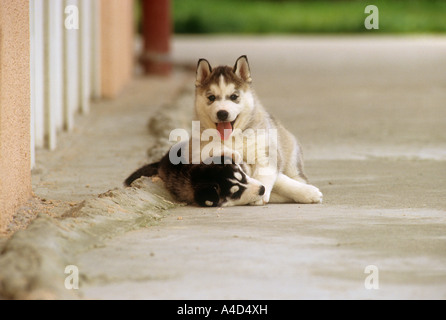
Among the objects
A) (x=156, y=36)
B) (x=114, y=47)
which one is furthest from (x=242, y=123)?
(x=156, y=36)

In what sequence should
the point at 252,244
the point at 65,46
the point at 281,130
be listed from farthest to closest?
the point at 65,46 → the point at 281,130 → the point at 252,244

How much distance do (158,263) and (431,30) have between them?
99.8 feet

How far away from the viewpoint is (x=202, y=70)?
636 centimetres

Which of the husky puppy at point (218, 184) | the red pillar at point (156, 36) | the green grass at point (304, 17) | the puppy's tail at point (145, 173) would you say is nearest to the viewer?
the husky puppy at point (218, 184)

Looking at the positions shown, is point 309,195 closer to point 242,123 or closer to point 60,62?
point 242,123

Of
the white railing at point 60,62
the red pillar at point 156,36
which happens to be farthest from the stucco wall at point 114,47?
the red pillar at point 156,36

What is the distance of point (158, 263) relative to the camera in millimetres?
4668

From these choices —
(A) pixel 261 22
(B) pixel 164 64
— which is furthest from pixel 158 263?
(A) pixel 261 22

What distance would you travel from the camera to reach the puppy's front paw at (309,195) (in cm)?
633

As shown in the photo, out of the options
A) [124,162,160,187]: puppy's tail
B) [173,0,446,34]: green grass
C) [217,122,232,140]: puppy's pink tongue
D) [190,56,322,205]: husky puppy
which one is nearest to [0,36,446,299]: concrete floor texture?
[190,56,322,205]: husky puppy

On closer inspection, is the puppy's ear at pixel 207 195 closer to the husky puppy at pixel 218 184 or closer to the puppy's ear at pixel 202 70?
the husky puppy at pixel 218 184

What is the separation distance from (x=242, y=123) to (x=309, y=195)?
2.30 feet

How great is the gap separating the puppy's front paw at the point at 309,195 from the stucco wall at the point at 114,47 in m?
8.52
